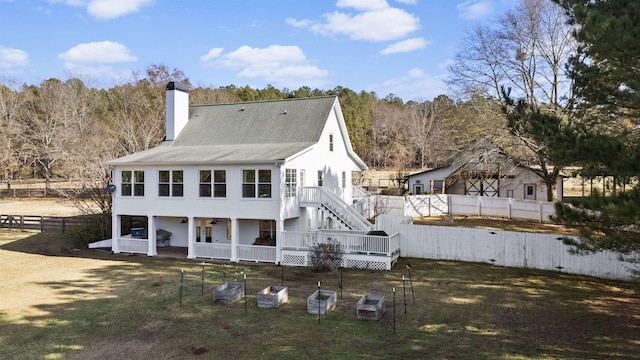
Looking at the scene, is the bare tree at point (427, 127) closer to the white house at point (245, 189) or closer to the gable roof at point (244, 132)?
the gable roof at point (244, 132)

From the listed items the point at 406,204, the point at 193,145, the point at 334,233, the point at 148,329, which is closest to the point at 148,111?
the point at 193,145

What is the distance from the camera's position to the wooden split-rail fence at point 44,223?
26016 millimetres

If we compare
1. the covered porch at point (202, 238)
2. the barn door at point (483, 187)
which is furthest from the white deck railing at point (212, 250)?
the barn door at point (483, 187)

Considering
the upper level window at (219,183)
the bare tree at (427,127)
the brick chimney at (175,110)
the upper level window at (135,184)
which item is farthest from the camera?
the bare tree at (427,127)

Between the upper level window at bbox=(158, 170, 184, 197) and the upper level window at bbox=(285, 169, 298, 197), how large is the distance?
529cm

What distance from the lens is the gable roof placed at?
21016 millimetres

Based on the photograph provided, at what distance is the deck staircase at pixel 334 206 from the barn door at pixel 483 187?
68.1 ft

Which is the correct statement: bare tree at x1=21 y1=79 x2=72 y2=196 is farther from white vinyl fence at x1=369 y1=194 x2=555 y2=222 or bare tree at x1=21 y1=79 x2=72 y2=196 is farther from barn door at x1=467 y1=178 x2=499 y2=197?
barn door at x1=467 y1=178 x2=499 y2=197

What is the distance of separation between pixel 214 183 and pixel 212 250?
3207 millimetres

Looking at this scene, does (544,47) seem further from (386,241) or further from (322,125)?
(386,241)

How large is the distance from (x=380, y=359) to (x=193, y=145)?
18061mm

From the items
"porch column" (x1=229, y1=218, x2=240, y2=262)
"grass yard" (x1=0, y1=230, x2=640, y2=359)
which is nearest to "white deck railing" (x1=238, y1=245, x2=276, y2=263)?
"porch column" (x1=229, y1=218, x2=240, y2=262)

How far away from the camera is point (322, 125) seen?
22.8 m

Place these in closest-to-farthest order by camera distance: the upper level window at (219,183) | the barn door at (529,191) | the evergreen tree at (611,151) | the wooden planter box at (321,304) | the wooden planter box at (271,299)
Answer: the evergreen tree at (611,151) → the wooden planter box at (321,304) → the wooden planter box at (271,299) → the upper level window at (219,183) → the barn door at (529,191)
